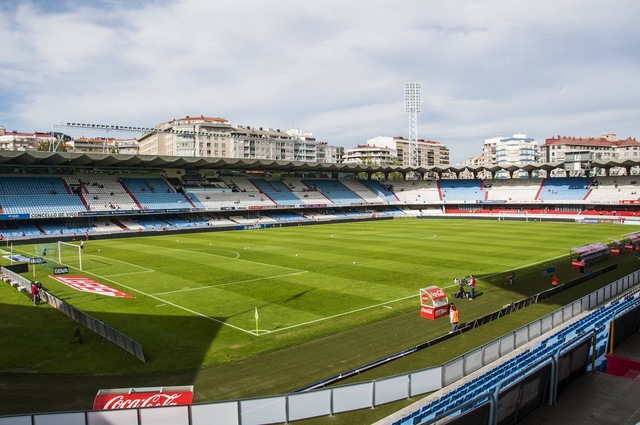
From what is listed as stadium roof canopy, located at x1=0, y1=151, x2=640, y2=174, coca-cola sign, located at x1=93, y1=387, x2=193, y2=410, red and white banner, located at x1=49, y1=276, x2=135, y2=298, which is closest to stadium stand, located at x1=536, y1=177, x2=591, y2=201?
stadium roof canopy, located at x1=0, y1=151, x2=640, y2=174

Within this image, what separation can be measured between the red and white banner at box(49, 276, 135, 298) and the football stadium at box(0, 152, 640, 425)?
0.28 metres

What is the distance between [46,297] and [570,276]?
35760 millimetres

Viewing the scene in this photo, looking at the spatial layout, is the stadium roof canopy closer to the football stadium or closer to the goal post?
the football stadium

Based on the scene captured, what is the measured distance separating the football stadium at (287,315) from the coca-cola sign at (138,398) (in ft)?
0.12


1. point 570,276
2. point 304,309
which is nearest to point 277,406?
point 304,309

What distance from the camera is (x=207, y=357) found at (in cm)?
2034

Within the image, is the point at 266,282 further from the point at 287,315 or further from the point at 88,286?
the point at 88,286

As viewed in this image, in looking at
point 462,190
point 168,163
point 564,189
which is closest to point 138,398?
point 168,163

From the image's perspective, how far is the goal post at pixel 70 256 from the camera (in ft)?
143

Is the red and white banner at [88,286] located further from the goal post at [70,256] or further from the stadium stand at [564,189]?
the stadium stand at [564,189]

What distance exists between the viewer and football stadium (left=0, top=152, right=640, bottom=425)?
1287 cm

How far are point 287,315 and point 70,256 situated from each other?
108ft

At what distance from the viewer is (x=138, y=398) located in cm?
1298

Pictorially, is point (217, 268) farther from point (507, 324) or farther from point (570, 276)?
point (570, 276)
